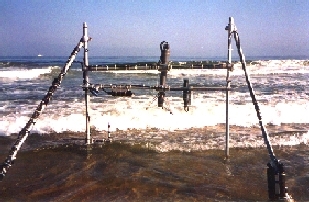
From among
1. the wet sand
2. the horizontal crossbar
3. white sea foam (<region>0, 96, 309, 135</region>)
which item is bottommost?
the wet sand

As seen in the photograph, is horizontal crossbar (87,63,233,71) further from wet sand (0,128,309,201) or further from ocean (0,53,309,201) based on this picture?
wet sand (0,128,309,201)

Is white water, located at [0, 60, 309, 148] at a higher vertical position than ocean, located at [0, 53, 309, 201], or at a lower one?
higher

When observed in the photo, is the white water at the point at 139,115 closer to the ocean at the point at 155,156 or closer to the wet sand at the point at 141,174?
the ocean at the point at 155,156

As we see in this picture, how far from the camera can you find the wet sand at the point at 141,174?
5.54 metres

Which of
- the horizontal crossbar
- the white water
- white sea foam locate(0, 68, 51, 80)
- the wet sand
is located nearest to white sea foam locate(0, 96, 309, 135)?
the white water

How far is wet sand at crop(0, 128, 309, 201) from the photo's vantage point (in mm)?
5539

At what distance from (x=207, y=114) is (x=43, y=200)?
874cm

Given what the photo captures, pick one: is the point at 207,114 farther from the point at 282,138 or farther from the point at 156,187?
the point at 156,187

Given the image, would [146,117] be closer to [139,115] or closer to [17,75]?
[139,115]

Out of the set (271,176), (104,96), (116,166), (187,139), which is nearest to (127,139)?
(187,139)

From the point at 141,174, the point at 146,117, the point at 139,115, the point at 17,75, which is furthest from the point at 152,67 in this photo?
the point at 17,75

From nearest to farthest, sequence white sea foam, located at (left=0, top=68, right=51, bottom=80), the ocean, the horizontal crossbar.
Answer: the ocean
the horizontal crossbar
white sea foam, located at (left=0, top=68, right=51, bottom=80)

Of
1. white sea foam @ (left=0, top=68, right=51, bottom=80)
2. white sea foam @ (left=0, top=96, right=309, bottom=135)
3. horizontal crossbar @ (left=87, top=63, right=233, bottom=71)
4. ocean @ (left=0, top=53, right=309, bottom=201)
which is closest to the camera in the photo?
ocean @ (left=0, top=53, right=309, bottom=201)

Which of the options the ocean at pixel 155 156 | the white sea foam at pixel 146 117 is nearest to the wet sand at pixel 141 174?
the ocean at pixel 155 156
